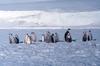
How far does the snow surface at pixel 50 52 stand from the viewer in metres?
1.44

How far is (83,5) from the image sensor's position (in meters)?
1.45

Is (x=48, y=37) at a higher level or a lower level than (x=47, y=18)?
lower

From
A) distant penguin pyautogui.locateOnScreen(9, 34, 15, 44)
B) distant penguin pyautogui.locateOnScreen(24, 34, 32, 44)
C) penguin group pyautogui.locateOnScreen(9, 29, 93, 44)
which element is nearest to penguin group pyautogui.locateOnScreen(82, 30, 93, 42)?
penguin group pyautogui.locateOnScreen(9, 29, 93, 44)

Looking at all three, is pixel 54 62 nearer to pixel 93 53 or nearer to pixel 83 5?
pixel 93 53

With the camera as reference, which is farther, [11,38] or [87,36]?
[11,38]

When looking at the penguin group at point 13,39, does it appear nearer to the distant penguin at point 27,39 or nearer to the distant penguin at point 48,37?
the distant penguin at point 27,39

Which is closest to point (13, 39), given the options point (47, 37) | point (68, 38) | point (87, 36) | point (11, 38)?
point (11, 38)

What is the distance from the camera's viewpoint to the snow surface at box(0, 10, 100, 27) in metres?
1.44

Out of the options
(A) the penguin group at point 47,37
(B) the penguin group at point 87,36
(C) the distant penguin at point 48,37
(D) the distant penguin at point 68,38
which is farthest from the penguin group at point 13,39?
(B) the penguin group at point 87,36

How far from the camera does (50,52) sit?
59.4 inches

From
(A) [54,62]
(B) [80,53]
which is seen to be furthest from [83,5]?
(A) [54,62]

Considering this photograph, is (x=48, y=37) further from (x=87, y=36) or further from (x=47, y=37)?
(x=87, y=36)

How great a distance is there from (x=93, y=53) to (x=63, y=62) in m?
0.22

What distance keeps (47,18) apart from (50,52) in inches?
9.5
